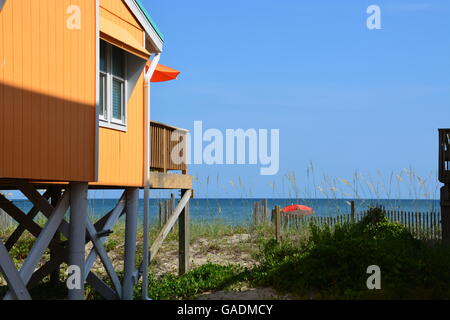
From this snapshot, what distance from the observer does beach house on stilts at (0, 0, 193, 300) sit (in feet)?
30.1

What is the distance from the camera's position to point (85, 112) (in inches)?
423

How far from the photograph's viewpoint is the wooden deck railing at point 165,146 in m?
15.4

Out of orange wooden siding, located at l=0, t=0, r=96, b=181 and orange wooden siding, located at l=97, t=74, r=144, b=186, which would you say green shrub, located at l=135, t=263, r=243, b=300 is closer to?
orange wooden siding, located at l=97, t=74, r=144, b=186

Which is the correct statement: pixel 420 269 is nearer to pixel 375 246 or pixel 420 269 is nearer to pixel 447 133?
pixel 375 246

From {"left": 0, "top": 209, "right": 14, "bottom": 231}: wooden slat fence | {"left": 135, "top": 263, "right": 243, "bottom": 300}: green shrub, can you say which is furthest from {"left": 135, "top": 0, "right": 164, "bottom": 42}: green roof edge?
{"left": 0, "top": 209, "right": 14, "bottom": 231}: wooden slat fence

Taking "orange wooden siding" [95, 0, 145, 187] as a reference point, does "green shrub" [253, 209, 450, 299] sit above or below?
below

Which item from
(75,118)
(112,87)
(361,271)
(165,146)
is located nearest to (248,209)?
(165,146)

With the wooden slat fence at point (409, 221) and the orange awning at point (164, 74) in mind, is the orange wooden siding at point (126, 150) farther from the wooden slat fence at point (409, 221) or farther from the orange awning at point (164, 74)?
the wooden slat fence at point (409, 221)

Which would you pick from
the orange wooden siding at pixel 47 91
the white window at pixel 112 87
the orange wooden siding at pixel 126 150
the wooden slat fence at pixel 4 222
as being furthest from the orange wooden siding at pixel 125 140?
the wooden slat fence at pixel 4 222

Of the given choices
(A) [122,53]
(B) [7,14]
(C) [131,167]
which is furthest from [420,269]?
(B) [7,14]

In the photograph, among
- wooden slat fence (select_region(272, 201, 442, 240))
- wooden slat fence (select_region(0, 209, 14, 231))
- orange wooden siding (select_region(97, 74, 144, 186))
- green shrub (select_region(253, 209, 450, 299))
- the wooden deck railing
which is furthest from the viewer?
wooden slat fence (select_region(0, 209, 14, 231))

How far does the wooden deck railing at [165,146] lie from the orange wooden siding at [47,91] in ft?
14.5

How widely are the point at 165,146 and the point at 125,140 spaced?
317 centimetres

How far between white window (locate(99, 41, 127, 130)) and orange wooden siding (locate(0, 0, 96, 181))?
46.5 inches
